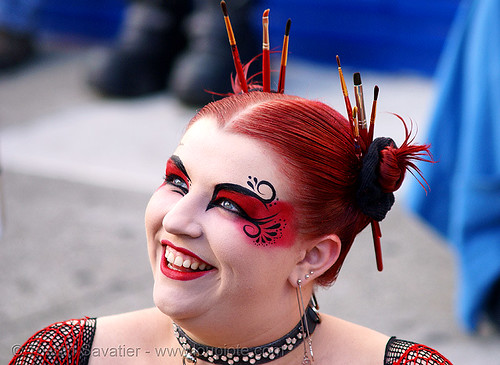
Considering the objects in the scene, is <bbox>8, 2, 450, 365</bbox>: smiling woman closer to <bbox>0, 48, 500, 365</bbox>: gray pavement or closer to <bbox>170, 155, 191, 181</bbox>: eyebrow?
<bbox>170, 155, 191, 181</bbox>: eyebrow

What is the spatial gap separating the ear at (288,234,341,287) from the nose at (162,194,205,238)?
0.79 feet

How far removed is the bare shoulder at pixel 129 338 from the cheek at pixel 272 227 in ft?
1.37

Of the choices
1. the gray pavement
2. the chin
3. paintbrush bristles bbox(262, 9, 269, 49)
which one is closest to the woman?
the chin

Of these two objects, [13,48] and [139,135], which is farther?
[13,48]

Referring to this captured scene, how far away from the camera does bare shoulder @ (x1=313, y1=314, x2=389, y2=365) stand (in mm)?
1491

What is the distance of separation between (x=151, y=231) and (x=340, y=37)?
16.4 feet

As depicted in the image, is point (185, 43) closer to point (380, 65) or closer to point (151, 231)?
point (380, 65)

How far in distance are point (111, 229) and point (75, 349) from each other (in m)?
2.23

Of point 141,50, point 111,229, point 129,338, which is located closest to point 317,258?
point 129,338

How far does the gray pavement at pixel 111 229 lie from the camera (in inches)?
118

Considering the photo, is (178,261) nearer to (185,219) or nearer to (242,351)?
(185,219)

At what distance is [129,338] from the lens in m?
1.56

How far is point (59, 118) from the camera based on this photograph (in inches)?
202

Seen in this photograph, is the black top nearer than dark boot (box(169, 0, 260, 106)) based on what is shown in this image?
Yes
